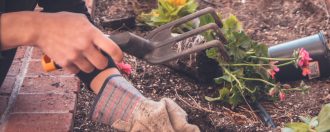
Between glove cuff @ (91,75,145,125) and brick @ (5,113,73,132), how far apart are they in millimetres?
202

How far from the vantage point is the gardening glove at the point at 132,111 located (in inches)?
63.4

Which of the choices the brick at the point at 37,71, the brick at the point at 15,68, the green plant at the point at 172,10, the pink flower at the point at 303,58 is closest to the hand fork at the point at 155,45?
the pink flower at the point at 303,58

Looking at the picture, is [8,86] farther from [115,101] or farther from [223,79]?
[223,79]

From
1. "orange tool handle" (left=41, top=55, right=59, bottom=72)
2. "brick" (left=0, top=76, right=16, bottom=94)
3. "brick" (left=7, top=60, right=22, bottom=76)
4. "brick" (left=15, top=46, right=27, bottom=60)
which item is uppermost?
"orange tool handle" (left=41, top=55, right=59, bottom=72)

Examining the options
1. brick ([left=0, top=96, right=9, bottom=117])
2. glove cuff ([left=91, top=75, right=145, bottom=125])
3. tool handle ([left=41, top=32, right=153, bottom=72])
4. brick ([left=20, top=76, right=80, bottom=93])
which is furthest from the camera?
brick ([left=20, top=76, right=80, bottom=93])

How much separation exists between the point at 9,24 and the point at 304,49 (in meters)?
1.07

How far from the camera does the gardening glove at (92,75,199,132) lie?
63.4 inches

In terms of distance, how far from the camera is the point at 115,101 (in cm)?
163

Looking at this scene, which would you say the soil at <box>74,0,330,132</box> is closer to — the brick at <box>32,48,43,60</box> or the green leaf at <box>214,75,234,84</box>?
the green leaf at <box>214,75,234,84</box>

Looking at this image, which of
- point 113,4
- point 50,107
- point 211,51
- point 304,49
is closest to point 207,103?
point 211,51

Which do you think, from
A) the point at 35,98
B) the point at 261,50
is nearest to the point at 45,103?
the point at 35,98

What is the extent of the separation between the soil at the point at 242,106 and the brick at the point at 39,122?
0.06m

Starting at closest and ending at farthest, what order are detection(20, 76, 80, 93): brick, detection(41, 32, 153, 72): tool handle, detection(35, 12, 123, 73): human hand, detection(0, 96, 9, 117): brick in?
detection(35, 12, 123, 73): human hand, detection(41, 32, 153, 72): tool handle, detection(0, 96, 9, 117): brick, detection(20, 76, 80, 93): brick

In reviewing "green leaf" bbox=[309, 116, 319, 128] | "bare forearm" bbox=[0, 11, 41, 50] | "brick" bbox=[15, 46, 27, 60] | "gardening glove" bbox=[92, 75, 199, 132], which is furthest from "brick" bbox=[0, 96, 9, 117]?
"green leaf" bbox=[309, 116, 319, 128]
